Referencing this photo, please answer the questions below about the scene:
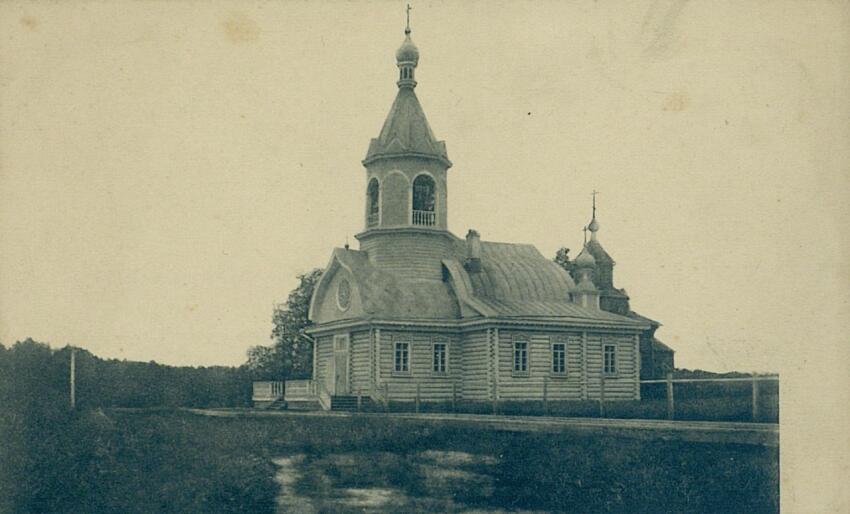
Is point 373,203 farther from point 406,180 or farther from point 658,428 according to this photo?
point 658,428

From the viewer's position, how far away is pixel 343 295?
1336 inches

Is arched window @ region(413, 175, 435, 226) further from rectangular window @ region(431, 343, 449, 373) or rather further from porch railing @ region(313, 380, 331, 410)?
porch railing @ region(313, 380, 331, 410)

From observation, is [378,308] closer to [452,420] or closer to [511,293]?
[511,293]

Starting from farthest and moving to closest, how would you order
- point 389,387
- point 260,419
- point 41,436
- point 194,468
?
point 389,387
point 260,419
point 194,468
point 41,436

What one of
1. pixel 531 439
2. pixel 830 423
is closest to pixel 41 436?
pixel 531 439

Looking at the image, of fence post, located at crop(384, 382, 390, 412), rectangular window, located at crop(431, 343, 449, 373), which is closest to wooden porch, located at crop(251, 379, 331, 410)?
fence post, located at crop(384, 382, 390, 412)

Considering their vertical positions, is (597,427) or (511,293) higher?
(511,293)

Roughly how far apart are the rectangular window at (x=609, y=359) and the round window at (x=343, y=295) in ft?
30.1

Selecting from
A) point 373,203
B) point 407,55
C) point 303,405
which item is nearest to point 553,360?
point 373,203

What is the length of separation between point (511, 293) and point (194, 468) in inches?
732

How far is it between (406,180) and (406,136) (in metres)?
1.53

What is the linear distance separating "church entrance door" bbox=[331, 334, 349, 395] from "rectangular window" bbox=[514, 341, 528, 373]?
5.74 m

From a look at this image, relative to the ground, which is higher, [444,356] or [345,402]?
[444,356]

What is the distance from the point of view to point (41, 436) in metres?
16.8
